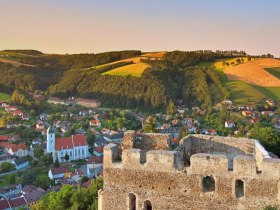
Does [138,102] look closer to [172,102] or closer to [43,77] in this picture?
[172,102]

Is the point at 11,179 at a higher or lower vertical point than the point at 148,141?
lower

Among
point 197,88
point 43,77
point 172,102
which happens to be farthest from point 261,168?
point 43,77

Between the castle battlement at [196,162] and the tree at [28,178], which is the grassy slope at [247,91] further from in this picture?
the castle battlement at [196,162]

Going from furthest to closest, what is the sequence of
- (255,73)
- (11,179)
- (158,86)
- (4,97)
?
1. (4,97)
2. (158,86)
3. (255,73)
4. (11,179)

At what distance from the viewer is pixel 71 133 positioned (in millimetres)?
94812

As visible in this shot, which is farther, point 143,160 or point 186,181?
point 143,160

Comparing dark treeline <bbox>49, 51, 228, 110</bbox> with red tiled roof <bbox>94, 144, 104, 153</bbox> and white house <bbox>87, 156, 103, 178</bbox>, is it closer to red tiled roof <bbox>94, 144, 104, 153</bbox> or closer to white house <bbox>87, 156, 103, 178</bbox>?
red tiled roof <bbox>94, 144, 104, 153</bbox>

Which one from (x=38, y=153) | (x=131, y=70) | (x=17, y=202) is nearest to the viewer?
(x=17, y=202)

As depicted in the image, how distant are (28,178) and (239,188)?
181 feet

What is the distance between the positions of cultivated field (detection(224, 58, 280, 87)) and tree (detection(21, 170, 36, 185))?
261ft

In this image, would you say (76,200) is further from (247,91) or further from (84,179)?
(247,91)

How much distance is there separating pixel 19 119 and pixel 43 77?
8444 centimetres

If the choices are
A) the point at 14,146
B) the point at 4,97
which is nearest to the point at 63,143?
the point at 14,146

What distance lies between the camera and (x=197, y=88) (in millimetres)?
139500
